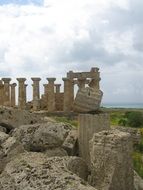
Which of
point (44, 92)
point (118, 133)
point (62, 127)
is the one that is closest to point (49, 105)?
point (44, 92)

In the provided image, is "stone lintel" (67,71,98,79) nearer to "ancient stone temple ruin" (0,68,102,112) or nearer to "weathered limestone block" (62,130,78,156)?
"ancient stone temple ruin" (0,68,102,112)

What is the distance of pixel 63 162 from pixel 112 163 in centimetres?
140

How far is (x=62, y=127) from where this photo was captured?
15172 mm

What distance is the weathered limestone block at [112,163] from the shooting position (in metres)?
10.9

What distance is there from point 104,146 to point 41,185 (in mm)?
2767

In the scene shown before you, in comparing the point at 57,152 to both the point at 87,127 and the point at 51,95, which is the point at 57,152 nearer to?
the point at 87,127

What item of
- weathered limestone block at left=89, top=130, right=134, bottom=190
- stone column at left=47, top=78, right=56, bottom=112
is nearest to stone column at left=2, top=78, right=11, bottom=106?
stone column at left=47, top=78, right=56, bottom=112

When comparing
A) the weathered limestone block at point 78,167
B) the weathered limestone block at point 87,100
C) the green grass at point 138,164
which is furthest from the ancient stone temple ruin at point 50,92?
the weathered limestone block at point 78,167

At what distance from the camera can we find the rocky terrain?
29.2 ft

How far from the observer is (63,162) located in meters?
9.96

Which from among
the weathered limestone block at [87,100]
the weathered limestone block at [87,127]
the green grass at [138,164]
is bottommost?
the green grass at [138,164]

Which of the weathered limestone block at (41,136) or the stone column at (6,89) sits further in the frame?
the stone column at (6,89)

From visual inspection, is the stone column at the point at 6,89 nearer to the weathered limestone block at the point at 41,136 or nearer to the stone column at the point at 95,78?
the stone column at the point at 95,78

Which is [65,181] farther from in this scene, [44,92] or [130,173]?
[44,92]
